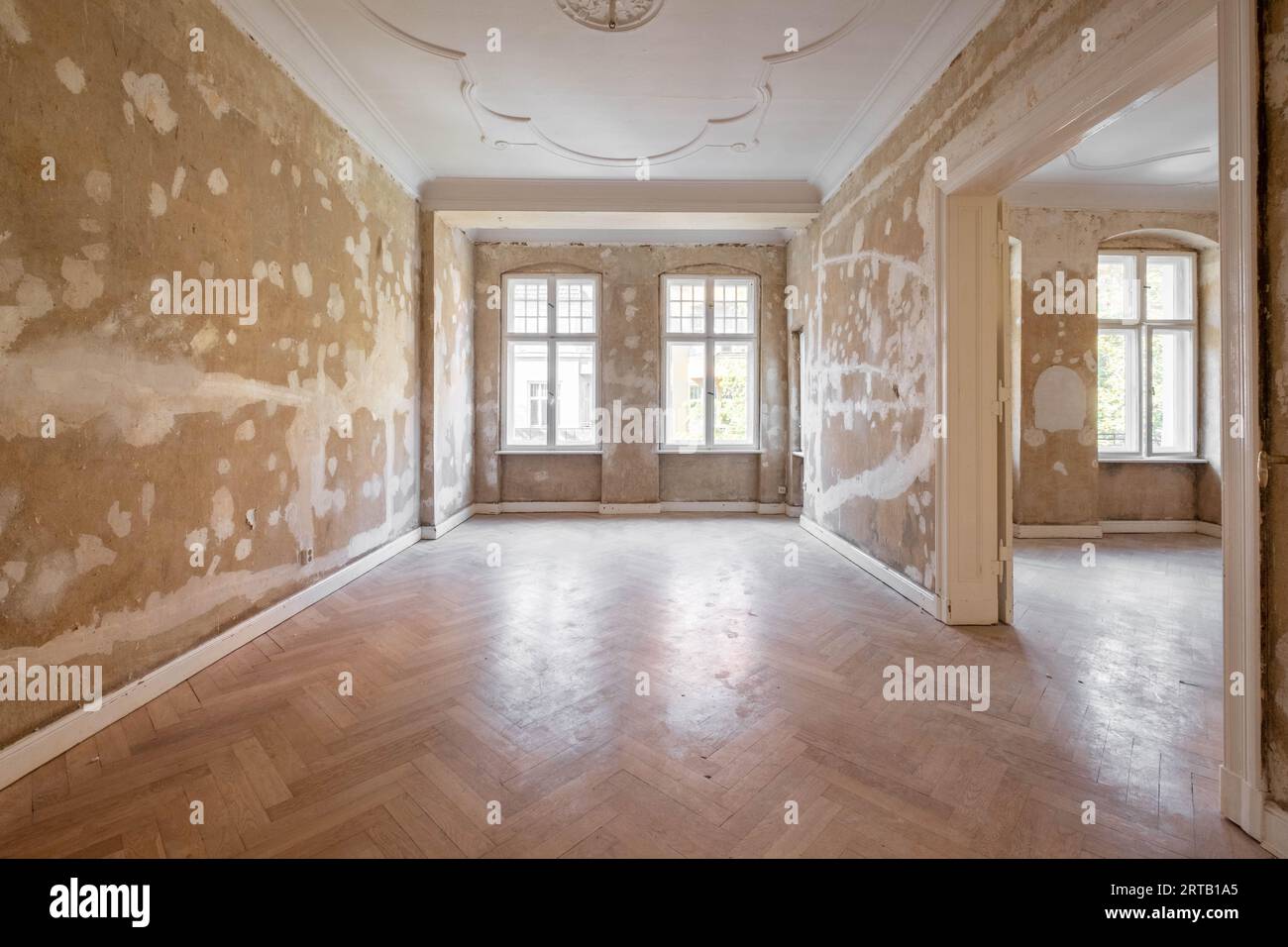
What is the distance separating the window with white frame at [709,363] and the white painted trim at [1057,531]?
3.11m

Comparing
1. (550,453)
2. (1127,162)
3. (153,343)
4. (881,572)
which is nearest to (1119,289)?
(1127,162)

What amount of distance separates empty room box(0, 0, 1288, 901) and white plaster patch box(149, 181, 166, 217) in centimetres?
2

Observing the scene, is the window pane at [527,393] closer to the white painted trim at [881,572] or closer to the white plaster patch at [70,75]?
the white painted trim at [881,572]

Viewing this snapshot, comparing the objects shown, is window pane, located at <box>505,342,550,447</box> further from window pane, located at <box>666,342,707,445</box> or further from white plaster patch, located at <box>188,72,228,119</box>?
white plaster patch, located at <box>188,72,228,119</box>

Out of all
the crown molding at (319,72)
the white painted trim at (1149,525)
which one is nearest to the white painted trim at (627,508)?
the crown molding at (319,72)

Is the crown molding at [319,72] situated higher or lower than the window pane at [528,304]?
higher

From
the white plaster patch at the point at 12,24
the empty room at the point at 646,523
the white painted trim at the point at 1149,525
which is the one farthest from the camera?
the white painted trim at the point at 1149,525

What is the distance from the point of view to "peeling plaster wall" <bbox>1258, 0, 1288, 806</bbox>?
1444 mm

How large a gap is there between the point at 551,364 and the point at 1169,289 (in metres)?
7.28

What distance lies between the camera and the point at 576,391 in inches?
284

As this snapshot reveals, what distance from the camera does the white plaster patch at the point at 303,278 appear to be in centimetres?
329

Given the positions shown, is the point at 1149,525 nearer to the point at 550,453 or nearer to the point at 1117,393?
the point at 1117,393

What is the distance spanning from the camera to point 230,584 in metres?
2.77
